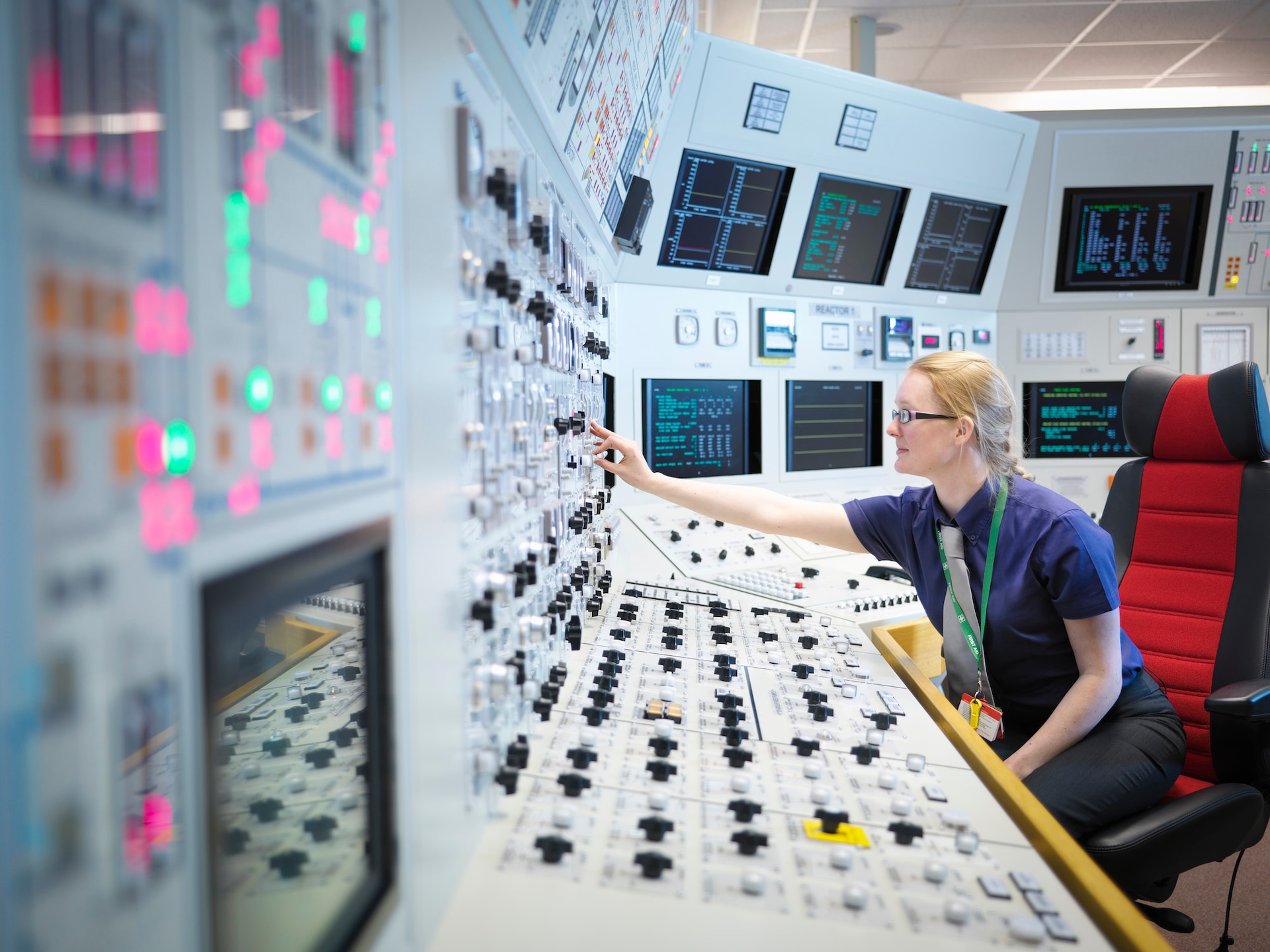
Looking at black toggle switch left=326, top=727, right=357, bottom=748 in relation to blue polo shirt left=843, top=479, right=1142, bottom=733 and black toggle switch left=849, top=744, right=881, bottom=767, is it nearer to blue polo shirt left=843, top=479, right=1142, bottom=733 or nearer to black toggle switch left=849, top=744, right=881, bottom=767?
black toggle switch left=849, top=744, right=881, bottom=767

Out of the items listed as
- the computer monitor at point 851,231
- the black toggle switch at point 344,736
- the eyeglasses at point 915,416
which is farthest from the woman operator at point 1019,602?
the computer monitor at point 851,231

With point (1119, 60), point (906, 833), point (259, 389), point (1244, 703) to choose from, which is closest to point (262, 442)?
point (259, 389)

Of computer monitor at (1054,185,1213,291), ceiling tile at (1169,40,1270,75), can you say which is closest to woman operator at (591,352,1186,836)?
computer monitor at (1054,185,1213,291)

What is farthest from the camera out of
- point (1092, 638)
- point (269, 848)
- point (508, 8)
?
point (1092, 638)

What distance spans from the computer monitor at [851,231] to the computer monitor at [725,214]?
0.18m

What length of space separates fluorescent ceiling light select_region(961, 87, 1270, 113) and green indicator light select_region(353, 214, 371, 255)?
560 cm

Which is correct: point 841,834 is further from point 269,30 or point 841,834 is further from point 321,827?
point 269,30

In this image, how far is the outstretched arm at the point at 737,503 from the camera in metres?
1.90

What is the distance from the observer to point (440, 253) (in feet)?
2.60

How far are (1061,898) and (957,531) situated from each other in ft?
2.95

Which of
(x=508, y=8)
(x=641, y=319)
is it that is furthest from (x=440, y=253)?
(x=641, y=319)

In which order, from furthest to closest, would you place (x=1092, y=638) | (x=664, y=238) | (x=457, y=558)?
(x=664, y=238) → (x=1092, y=638) → (x=457, y=558)

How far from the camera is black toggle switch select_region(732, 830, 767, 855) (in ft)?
2.80

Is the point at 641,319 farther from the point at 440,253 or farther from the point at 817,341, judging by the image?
the point at 440,253
